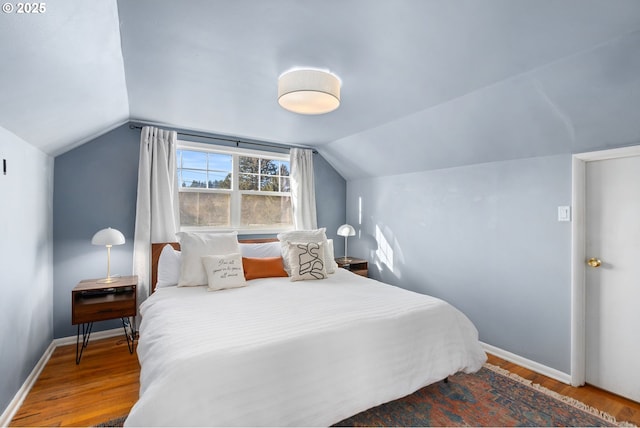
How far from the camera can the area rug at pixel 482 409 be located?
1.84 metres

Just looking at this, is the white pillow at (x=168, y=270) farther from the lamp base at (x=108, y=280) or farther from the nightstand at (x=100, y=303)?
the lamp base at (x=108, y=280)

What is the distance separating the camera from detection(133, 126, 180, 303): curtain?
3.11 meters

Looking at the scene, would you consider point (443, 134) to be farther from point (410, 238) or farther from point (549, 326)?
point (549, 326)

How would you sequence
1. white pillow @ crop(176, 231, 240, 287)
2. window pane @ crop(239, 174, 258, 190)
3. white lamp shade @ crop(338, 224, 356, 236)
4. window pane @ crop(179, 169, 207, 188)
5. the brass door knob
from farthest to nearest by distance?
white lamp shade @ crop(338, 224, 356, 236), window pane @ crop(239, 174, 258, 190), window pane @ crop(179, 169, 207, 188), white pillow @ crop(176, 231, 240, 287), the brass door knob

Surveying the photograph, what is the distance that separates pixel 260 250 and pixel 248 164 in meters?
1.35

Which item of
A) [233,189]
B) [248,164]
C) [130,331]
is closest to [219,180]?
[233,189]

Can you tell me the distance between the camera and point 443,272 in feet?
10.9

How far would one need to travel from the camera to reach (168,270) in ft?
8.86

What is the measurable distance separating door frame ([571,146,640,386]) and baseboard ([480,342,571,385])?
0.23 ft

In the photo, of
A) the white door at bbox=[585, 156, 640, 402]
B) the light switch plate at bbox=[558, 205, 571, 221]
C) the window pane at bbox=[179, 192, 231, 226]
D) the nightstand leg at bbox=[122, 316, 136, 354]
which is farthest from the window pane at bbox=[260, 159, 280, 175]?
the white door at bbox=[585, 156, 640, 402]

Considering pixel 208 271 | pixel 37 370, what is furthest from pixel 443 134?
pixel 37 370

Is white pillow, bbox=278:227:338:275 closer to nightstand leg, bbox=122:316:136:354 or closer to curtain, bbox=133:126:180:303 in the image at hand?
curtain, bbox=133:126:180:303

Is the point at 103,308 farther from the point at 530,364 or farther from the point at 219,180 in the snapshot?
the point at 530,364

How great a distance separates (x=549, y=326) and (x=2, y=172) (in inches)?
158
